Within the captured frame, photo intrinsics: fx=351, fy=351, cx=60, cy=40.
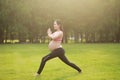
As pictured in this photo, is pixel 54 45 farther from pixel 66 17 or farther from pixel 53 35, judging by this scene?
pixel 66 17

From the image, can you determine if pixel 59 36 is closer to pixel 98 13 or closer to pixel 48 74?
pixel 48 74

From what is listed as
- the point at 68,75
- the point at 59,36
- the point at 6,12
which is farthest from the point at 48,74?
the point at 6,12

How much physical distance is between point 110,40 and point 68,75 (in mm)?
45820

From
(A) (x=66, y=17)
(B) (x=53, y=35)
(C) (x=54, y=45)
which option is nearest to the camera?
(B) (x=53, y=35)

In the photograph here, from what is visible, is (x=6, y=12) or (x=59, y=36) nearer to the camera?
(x=59, y=36)

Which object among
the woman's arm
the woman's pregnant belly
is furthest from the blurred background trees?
the woman's arm

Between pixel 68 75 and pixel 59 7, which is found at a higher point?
pixel 59 7

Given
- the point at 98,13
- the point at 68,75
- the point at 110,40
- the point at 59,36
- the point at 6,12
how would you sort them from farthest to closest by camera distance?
the point at 110,40
the point at 98,13
the point at 6,12
the point at 68,75
the point at 59,36

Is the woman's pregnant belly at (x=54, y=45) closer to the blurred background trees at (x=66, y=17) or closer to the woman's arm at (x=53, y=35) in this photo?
the woman's arm at (x=53, y=35)

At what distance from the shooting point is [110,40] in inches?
2297

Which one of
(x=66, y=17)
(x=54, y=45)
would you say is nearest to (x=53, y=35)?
(x=54, y=45)

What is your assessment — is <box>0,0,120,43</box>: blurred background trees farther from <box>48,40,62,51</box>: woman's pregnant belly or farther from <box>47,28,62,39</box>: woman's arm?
<box>47,28,62,39</box>: woman's arm

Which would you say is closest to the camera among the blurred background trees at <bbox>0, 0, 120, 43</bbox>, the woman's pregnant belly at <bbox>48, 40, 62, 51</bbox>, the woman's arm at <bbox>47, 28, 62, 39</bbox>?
the woman's arm at <bbox>47, 28, 62, 39</bbox>

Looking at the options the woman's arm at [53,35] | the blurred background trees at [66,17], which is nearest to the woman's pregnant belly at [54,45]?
the woman's arm at [53,35]
